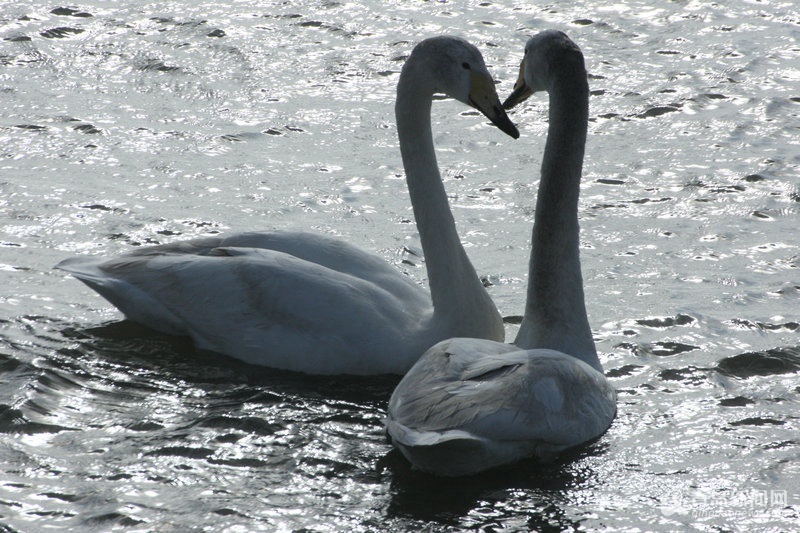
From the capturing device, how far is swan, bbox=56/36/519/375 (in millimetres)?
6996

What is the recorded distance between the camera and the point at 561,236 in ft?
22.4

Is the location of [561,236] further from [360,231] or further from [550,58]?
[360,231]

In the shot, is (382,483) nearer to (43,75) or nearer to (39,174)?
(39,174)

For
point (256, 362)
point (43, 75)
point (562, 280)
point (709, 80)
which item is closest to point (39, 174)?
point (43, 75)

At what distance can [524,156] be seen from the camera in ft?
34.2

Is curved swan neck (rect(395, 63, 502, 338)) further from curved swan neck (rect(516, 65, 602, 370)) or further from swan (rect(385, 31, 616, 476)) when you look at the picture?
curved swan neck (rect(516, 65, 602, 370))

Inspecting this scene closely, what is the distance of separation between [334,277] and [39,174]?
11.8ft

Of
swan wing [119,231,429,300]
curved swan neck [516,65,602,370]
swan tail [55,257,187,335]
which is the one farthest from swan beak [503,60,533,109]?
swan tail [55,257,187,335]

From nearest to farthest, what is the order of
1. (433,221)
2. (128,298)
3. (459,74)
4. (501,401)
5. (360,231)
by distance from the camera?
(501,401)
(459,74)
(433,221)
(128,298)
(360,231)

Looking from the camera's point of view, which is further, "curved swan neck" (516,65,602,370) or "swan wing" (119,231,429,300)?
"swan wing" (119,231,429,300)

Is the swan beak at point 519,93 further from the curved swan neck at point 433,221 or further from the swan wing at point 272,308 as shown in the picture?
the swan wing at point 272,308

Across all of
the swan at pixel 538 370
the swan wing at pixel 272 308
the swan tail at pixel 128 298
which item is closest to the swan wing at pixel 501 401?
the swan at pixel 538 370

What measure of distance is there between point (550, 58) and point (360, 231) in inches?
106

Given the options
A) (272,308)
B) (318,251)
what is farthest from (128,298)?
(318,251)
